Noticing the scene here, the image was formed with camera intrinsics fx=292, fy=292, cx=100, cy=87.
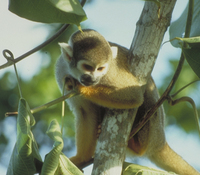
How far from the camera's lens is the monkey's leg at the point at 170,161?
14.0ft

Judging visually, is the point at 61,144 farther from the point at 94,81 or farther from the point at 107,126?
the point at 94,81

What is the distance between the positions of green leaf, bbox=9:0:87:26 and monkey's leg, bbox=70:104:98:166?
2262 millimetres

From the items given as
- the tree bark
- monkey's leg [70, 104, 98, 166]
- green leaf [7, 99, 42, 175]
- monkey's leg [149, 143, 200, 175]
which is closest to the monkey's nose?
the tree bark

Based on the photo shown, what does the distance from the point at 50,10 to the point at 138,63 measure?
1.41 m

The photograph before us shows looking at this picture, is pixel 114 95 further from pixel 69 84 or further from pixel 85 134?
pixel 85 134

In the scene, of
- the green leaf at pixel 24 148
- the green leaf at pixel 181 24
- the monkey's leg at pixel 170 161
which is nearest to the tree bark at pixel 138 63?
the green leaf at pixel 181 24

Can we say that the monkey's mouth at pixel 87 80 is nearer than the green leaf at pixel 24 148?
No

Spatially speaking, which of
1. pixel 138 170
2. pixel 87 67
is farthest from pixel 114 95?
pixel 138 170

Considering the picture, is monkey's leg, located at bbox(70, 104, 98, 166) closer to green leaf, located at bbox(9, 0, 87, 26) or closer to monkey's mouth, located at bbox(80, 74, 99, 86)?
monkey's mouth, located at bbox(80, 74, 99, 86)

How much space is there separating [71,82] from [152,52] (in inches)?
39.8

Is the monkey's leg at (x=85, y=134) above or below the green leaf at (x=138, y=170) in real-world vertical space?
below

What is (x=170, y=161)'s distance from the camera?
4395mm

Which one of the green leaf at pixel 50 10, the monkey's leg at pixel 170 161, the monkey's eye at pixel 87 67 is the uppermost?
the green leaf at pixel 50 10

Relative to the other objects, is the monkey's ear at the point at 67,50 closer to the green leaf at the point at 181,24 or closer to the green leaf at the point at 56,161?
the green leaf at the point at 181,24
